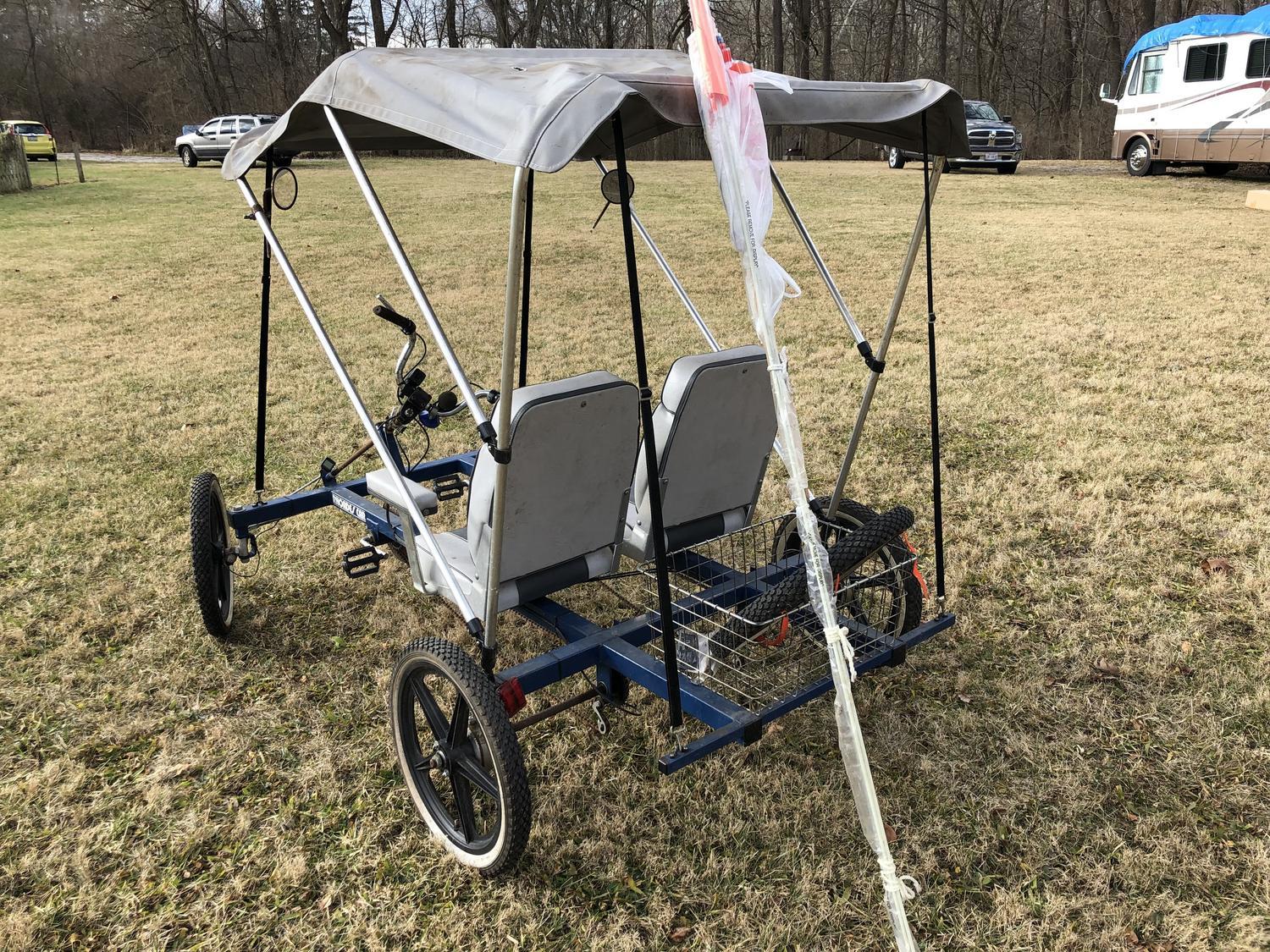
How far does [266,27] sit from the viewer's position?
41094mm

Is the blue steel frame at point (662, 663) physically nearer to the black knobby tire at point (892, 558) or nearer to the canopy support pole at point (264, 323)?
the black knobby tire at point (892, 558)

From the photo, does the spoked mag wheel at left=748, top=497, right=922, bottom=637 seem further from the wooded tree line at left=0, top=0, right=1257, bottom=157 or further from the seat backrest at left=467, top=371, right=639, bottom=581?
the wooded tree line at left=0, top=0, right=1257, bottom=157

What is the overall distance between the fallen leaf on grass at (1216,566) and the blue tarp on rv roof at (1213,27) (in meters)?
17.8

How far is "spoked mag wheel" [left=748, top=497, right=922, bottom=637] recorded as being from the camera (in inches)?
113

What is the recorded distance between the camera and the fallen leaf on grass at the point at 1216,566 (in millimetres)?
4488

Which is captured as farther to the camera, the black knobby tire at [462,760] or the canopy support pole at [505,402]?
the black knobby tire at [462,760]

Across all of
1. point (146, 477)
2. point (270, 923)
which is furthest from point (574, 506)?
point (146, 477)

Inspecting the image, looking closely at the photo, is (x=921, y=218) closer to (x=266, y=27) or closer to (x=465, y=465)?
(x=465, y=465)

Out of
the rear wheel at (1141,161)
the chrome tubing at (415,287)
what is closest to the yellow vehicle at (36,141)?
the rear wheel at (1141,161)

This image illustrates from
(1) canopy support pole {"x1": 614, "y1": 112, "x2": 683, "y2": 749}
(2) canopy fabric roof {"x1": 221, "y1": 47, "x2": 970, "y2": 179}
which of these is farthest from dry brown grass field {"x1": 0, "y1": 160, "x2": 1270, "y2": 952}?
(2) canopy fabric roof {"x1": 221, "y1": 47, "x2": 970, "y2": 179}

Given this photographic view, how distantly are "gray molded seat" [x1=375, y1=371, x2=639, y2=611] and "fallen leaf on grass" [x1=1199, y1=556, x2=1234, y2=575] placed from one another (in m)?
2.99

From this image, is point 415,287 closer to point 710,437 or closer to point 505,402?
point 505,402

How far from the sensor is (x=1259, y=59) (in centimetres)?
1780

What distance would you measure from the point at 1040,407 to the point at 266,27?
43.4 m
